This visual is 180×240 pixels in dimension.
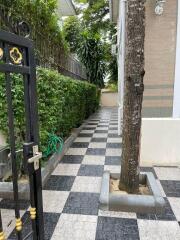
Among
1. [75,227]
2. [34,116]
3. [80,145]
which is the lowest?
[75,227]

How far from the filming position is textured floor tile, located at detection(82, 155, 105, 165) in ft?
10.9

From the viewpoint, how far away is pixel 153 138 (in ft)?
9.90

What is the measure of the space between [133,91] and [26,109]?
43.9 inches

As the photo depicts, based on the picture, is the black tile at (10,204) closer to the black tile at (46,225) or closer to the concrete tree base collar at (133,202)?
the black tile at (46,225)

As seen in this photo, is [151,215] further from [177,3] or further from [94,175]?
[177,3]

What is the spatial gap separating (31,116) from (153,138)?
2.17m

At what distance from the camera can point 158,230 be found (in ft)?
5.88

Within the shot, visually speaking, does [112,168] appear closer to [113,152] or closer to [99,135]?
[113,152]

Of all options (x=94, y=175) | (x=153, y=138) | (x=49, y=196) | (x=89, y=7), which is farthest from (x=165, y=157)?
(x=89, y=7)

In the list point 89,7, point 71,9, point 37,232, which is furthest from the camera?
point 89,7

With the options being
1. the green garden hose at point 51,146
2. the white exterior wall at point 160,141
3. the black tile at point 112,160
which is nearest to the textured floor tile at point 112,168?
the black tile at point 112,160

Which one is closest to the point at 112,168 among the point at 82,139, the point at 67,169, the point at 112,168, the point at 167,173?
the point at 112,168

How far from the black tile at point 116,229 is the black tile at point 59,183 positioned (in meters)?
0.70

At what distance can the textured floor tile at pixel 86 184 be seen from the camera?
2487 millimetres
